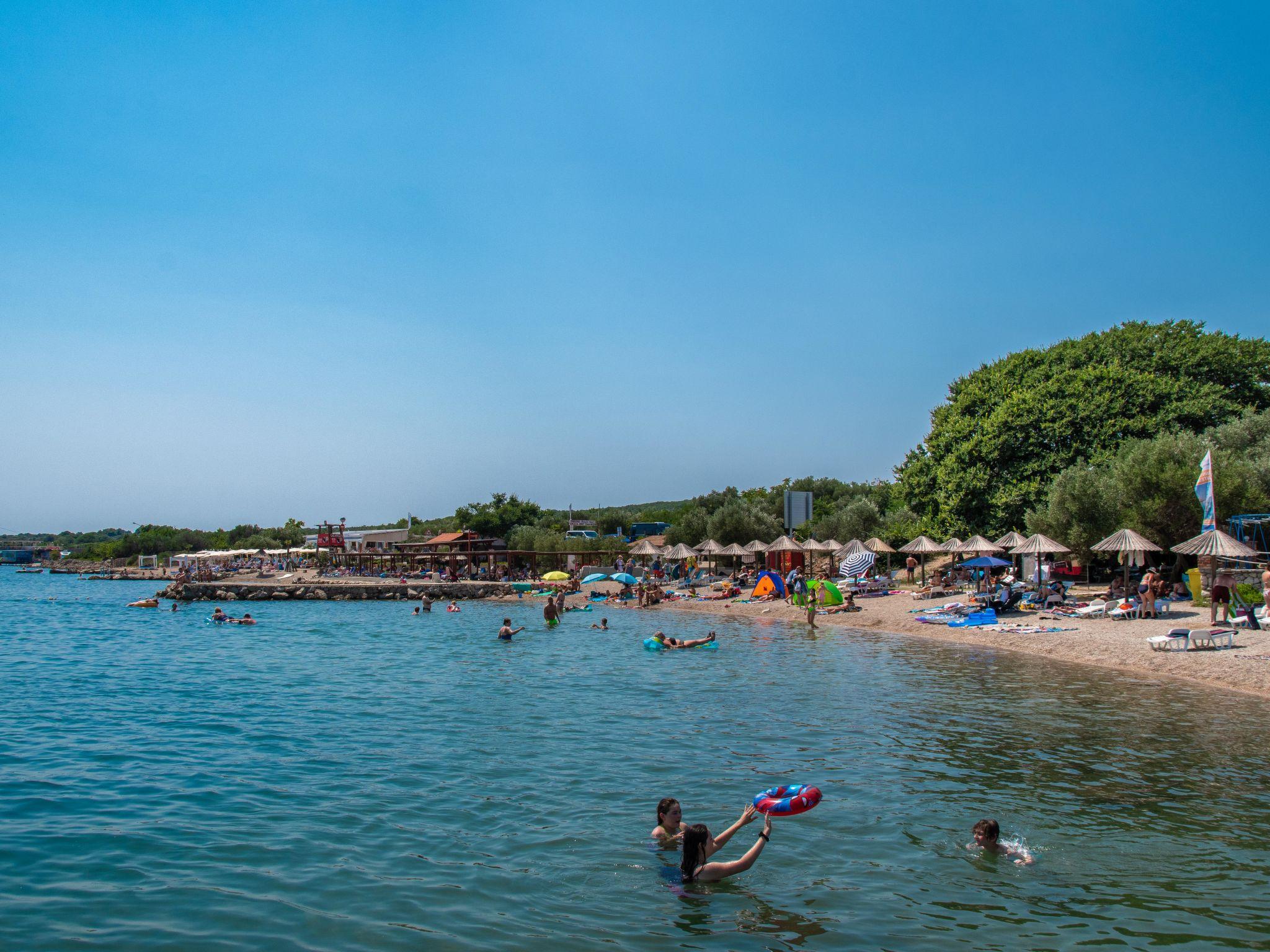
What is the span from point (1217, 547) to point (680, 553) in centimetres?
2964

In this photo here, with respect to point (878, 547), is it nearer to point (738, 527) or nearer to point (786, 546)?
point (786, 546)

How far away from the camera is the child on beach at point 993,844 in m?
8.05

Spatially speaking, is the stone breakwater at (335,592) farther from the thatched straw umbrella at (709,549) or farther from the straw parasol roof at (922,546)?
the straw parasol roof at (922,546)

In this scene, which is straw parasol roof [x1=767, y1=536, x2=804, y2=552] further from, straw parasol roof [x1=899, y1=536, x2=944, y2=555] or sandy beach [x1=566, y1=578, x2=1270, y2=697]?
straw parasol roof [x1=899, y1=536, x2=944, y2=555]

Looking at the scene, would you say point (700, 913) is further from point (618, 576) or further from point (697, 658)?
point (618, 576)

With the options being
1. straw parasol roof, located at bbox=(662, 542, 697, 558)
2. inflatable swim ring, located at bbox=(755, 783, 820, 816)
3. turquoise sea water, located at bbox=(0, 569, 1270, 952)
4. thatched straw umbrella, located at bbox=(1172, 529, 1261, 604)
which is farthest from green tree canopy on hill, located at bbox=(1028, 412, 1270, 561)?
inflatable swim ring, located at bbox=(755, 783, 820, 816)

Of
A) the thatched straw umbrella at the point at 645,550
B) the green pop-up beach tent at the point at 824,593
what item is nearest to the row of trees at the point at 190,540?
the thatched straw umbrella at the point at 645,550

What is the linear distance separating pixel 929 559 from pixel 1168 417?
57.6ft

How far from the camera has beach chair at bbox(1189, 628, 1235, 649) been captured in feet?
58.7

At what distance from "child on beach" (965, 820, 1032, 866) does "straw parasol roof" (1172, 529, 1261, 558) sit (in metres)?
14.0

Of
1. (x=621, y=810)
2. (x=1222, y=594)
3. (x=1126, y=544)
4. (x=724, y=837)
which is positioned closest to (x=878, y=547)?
(x=1126, y=544)

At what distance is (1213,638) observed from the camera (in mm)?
18109

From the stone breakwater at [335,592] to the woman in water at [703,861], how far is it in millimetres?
43565

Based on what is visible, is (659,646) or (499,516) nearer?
(659,646)
